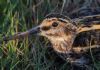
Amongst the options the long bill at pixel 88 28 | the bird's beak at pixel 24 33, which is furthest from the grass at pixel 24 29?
the long bill at pixel 88 28

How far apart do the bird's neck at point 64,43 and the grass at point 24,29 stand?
0.13 m

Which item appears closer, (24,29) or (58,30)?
(58,30)

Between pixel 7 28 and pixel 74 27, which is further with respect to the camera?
pixel 7 28

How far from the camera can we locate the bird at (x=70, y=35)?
11.3 feet

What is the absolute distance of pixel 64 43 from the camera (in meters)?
3.49

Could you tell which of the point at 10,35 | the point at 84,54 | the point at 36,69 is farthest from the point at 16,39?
the point at 84,54

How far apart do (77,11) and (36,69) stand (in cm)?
65

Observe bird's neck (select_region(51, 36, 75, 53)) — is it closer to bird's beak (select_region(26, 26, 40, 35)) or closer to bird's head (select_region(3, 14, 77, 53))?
bird's head (select_region(3, 14, 77, 53))

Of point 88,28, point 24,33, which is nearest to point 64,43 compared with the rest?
point 88,28

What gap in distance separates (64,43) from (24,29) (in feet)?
1.30

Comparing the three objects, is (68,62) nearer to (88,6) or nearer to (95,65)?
(95,65)

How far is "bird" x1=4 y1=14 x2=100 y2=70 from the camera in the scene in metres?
3.44

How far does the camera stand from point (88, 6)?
154 inches

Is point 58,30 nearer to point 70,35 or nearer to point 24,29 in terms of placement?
point 70,35
